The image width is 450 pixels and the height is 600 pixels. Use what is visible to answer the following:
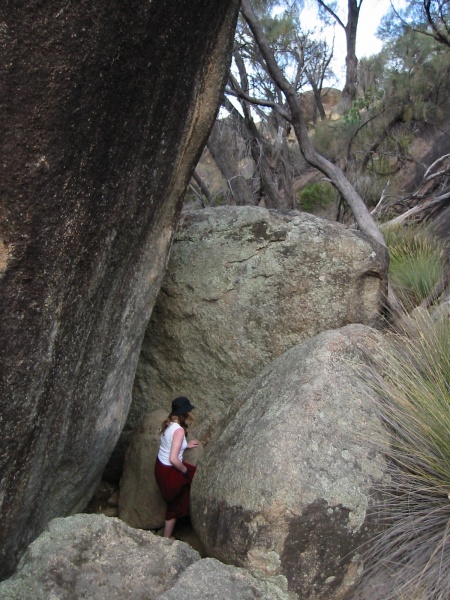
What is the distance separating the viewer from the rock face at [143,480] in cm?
427

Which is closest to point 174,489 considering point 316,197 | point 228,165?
point 228,165

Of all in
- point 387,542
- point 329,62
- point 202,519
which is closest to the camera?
point 387,542

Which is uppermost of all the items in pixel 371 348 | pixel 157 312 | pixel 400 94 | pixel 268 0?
pixel 268 0

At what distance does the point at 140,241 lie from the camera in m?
3.55

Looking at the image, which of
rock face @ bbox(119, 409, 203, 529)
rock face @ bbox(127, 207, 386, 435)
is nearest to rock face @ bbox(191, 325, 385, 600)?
rock face @ bbox(119, 409, 203, 529)

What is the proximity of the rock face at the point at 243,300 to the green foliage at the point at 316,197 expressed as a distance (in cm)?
867

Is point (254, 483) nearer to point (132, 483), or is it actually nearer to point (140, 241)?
point (140, 241)

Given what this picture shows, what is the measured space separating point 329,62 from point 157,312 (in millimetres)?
15467

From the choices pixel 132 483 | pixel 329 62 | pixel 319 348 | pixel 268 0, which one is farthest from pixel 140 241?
pixel 329 62

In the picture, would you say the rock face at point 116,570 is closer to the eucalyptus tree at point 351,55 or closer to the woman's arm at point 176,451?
the woman's arm at point 176,451

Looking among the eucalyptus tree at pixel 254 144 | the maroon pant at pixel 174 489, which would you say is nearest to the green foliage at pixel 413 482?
the maroon pant at pixel 174 489

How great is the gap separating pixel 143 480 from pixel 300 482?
1.63 metres

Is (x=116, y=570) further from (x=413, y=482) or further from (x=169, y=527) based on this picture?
(x=169, y=527)

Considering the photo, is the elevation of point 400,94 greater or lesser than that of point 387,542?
greater
